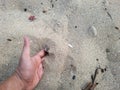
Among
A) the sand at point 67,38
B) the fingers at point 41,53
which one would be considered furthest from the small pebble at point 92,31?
the fingers at point 41,53

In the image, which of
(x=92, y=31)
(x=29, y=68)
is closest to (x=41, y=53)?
(x=29, y=68)

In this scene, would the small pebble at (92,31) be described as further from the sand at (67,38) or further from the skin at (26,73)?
the skin at (26,73)

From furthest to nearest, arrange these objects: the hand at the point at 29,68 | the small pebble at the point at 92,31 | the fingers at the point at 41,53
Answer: the small pebble at the point at 92,31, the fingers at the point at 41,53, the hand at the point at 29,68

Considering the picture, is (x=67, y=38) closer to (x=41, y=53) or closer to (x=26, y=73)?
(x=41, y=53)

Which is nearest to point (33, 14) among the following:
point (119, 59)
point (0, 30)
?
point (0, 30)

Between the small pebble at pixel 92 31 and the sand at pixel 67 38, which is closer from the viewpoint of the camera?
the sand at pixel 67 38

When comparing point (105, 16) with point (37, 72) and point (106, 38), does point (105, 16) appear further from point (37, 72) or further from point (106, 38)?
point (37, 72)

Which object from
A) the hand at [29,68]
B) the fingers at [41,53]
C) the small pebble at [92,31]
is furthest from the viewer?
the small pebble at [92,31]
